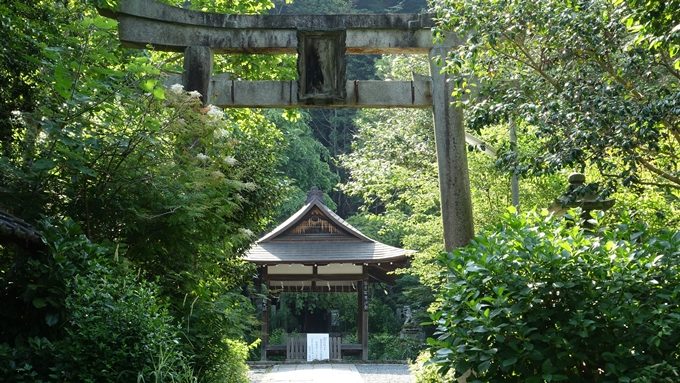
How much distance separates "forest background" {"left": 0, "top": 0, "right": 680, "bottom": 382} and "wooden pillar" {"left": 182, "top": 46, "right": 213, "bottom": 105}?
0.85 meters

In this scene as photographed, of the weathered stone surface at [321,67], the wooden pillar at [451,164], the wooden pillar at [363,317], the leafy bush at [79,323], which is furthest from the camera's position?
the wooden pillar at [363,317]

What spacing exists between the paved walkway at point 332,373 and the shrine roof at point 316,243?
284 centimetres

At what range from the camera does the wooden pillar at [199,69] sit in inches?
397

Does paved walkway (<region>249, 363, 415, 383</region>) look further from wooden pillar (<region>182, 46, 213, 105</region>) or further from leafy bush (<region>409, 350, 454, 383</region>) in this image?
wooden pillar (<region>182, 46, 213, 105</region>)

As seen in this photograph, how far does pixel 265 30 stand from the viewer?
10.2m

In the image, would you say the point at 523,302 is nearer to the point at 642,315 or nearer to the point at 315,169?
the point at 642,315

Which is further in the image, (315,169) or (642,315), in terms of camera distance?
(315,169)

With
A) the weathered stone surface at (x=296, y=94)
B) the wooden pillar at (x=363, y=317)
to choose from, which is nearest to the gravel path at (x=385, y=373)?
the wooden pillar at (x=363, y=317)

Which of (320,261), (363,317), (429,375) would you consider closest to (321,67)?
(429,375)

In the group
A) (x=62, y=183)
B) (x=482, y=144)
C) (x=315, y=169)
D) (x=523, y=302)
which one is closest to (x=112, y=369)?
(x=62, y=183)

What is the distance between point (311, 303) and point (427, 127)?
8.51 meters

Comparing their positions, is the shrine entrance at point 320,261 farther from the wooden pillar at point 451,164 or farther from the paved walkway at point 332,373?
the wooden pillar at point 451,164

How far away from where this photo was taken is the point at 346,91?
34.0 feet

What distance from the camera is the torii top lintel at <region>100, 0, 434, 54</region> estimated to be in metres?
10.0
